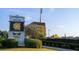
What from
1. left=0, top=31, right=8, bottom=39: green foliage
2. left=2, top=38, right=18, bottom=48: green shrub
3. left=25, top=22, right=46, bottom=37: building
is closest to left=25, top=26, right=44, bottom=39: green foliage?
left=25, top=22, right=46, bottom=37: building

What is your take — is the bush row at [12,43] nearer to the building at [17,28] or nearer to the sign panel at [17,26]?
the building at [17,28]

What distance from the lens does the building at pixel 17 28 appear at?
19.6 ft

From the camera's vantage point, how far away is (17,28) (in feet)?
19.8

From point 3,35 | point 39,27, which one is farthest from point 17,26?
point 39,27

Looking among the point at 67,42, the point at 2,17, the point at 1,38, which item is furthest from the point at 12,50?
the point at 67,42

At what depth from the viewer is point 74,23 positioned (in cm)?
593

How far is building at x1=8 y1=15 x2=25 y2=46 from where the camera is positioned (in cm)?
599

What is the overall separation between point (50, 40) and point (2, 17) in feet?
3.76

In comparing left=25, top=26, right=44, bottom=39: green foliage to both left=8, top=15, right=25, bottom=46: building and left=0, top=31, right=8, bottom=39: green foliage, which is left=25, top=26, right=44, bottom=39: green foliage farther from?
left=0, top=31, right=8, bottom=39: green foliage

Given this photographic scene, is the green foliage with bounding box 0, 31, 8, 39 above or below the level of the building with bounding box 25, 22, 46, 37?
below

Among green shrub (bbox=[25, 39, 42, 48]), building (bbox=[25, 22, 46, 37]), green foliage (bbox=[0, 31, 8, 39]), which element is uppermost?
building (bbox=[25, 22, 46, 37])

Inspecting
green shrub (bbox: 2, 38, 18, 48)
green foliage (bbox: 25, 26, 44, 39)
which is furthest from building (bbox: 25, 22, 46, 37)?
green shrub (bbox: 2, 38, 18, 48)

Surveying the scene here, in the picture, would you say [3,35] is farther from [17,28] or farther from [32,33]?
[32,33]
